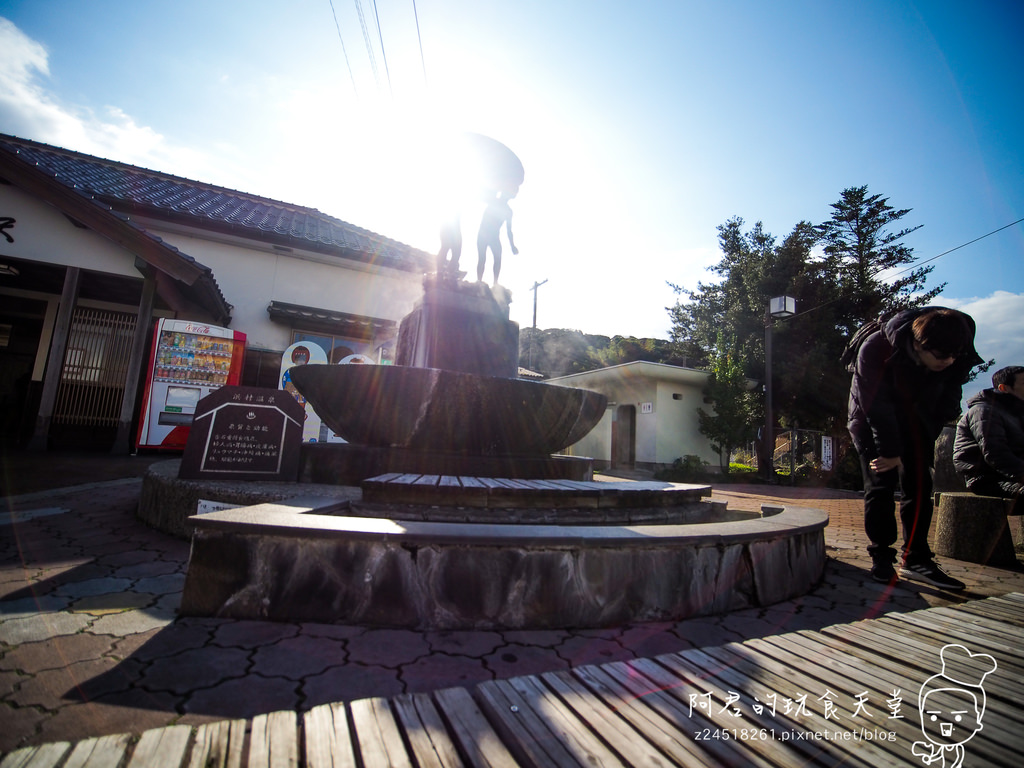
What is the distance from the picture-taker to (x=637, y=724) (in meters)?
0.90

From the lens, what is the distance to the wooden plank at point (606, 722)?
0.81 m

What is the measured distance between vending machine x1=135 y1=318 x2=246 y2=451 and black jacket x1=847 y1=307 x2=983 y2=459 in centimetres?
930

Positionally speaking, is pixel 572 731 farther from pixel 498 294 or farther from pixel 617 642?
pixel 498 294

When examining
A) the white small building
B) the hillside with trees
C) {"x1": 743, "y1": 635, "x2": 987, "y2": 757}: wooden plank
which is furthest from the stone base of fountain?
the hillside with trees

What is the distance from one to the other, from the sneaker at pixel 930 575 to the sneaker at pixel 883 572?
0.10 metres

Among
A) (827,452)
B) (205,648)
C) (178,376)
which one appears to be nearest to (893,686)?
(205,648)

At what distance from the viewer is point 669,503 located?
117 inches

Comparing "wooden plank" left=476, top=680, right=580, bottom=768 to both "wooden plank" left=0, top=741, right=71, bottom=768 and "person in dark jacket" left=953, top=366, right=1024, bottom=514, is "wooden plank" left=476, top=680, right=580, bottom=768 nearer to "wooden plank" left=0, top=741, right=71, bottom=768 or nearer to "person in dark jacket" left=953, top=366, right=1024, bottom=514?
"wooden plank" left=0, top=741, right=71, bottom=768

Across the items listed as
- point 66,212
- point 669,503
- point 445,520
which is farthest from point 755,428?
point 66,212

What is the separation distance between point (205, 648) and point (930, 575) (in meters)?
3.60

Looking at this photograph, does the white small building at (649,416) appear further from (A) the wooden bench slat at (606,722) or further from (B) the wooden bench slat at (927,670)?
(A) the wooden bench slat at (606,722)

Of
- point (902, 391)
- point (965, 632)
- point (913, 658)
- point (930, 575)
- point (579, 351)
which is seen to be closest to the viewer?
point (913, 658)

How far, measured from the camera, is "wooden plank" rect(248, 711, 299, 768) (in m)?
0.80

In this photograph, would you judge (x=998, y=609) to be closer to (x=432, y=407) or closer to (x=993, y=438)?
(x=993, y=438)
